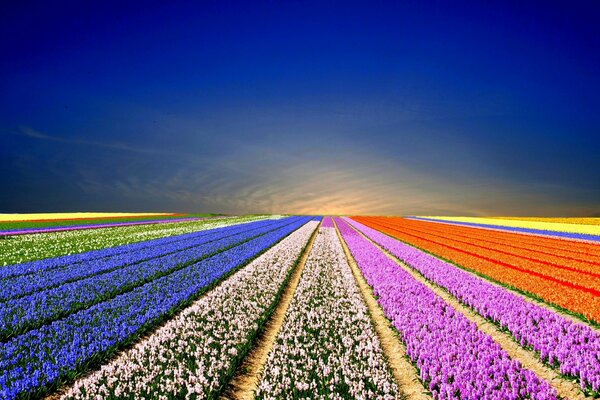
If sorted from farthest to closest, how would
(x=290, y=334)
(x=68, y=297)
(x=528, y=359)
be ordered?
(x=68, y=297) < (x=290, y=334) < (x=528, y=359)

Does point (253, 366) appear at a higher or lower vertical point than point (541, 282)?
lower

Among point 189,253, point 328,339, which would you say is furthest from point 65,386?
point 189,253

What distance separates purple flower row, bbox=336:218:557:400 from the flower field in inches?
1.3

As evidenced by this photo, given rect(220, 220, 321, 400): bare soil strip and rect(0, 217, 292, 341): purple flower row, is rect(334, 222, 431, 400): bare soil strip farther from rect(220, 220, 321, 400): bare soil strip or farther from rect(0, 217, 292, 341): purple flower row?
rect(0, 217, 292, 341): purple flower row

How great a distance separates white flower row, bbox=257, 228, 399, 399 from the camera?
552 cm

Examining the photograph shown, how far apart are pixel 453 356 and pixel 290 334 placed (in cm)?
357

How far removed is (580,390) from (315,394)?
501cm

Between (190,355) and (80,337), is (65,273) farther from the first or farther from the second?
(190,355)

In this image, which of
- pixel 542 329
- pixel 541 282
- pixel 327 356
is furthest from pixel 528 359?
pixel 541 282

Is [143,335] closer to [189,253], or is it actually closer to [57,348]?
[57,348]

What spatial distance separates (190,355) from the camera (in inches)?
272

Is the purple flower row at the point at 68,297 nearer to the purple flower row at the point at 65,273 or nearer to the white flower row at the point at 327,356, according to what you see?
the purple flower row at the point at 65,273

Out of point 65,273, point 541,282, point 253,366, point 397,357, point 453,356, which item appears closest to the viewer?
point 453,356

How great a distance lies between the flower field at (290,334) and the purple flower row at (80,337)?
35mm
